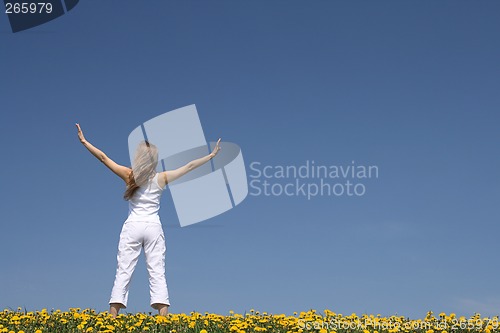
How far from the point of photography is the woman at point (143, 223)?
11.3 meters

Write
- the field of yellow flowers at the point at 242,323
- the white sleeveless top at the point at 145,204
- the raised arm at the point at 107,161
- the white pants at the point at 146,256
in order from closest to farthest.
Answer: the field of yellow flowers at the point at 242,323, the white pants at the point at 146,256, the white sleeveless top at the point at 145,204, the raised arm at the point at 107,161

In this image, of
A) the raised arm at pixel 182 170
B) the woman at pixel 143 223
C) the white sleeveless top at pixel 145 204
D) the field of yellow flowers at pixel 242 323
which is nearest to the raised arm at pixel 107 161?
the woman at pixel 143 223

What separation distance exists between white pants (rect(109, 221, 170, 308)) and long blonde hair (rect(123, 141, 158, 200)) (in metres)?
0.68

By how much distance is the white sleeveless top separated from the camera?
11625 millimetres

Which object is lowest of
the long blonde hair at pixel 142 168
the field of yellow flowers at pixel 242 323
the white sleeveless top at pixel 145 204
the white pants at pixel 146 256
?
the field of yellow flowers at pixel 242 323

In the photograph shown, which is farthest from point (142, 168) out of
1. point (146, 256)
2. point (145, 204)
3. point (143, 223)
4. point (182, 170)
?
point (146, 256)

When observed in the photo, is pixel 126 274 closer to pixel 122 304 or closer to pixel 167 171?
pixel 122 304

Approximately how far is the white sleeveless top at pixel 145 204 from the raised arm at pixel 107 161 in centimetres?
43

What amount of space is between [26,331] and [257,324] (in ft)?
11.8

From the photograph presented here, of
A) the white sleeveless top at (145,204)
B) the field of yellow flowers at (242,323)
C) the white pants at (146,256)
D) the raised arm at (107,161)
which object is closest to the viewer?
the field of yellow flowers at (242,323)

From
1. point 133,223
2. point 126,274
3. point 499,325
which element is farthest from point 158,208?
point 499,325

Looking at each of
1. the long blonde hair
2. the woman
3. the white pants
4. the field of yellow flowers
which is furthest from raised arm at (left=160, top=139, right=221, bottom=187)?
the field of yellow flowers

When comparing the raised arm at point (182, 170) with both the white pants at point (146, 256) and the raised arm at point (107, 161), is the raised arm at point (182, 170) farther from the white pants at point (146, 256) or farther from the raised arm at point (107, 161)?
the white pants at point (146, 256)

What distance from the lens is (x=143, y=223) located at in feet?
37.6
